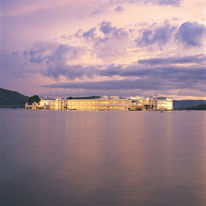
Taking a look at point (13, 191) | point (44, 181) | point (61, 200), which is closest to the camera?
point (61, 200)

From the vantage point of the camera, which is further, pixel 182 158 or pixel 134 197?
pixel 182 158

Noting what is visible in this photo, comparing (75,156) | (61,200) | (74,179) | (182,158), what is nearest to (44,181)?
(74,179)

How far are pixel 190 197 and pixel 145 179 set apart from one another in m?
2.37

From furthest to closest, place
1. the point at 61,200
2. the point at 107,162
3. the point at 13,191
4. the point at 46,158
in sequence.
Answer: the point at 46,158, the point at 107,162, the point at 13,191, the point at 61,200

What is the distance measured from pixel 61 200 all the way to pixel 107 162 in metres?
6.09

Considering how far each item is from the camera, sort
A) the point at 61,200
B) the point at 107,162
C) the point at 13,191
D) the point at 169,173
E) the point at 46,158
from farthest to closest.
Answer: the point at 46,158 → the point at 107,162 → the point at 169,173 → the point at 13,191 → the point at 61,200

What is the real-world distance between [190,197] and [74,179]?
4.27 meters

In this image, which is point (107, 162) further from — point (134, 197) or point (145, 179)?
point (134, 197)

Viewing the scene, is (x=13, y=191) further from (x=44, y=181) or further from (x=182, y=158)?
(x=182, y=158)

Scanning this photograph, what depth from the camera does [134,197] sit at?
8680 mm

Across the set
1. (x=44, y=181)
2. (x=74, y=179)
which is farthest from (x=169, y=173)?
(x=44, y=181)

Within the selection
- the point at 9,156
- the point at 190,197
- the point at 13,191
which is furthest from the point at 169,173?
the point at 9,156

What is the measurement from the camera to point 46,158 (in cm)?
1519

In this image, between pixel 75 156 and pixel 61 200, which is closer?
pixel 61 200
